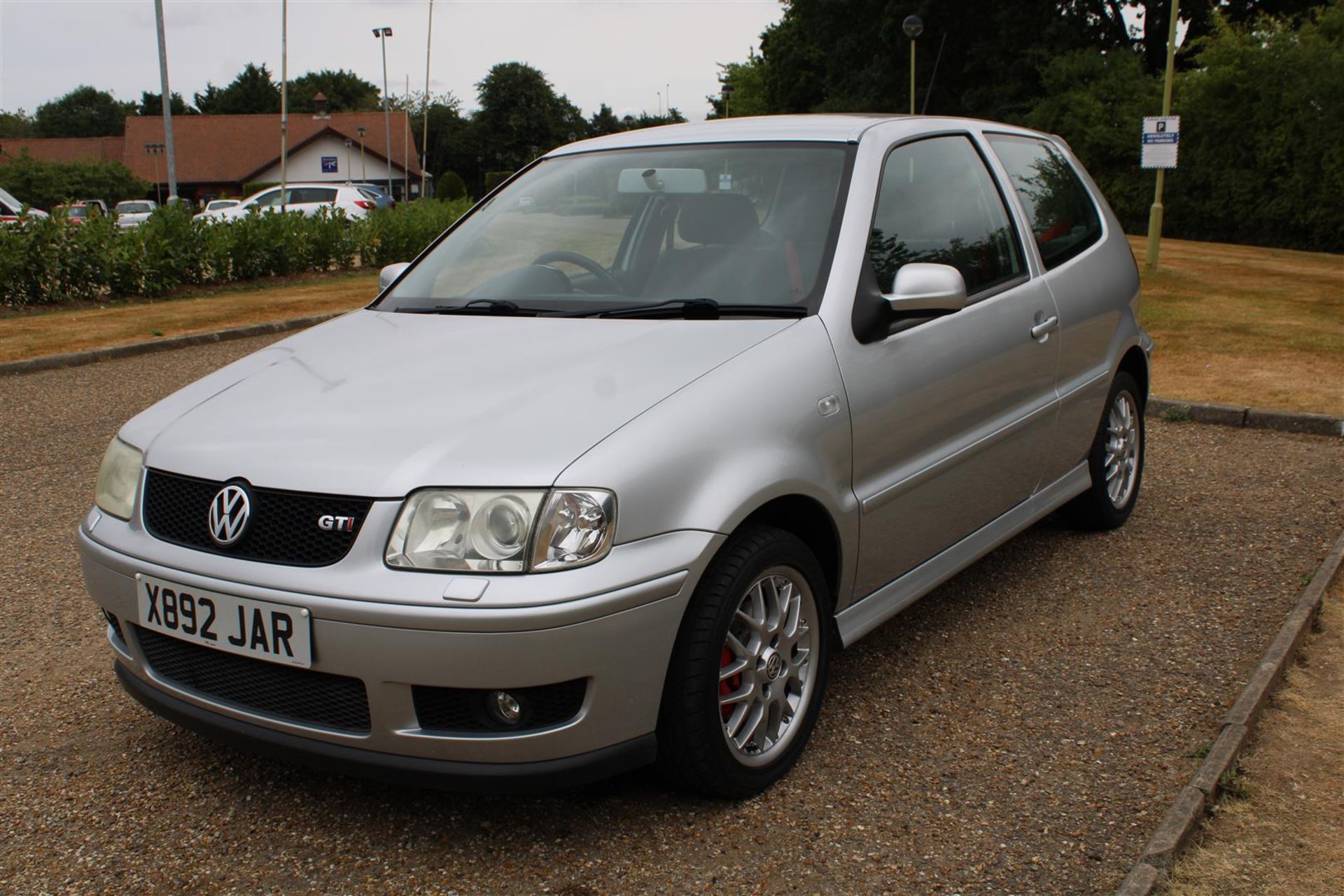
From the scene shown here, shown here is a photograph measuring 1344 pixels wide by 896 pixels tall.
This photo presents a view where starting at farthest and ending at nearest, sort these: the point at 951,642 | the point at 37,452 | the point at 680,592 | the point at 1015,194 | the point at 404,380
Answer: the point at 37,452 → the point at 1015,194 → the point at 951,642 → the point at 404,380 → the point at 680,592

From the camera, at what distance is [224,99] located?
11056 cm

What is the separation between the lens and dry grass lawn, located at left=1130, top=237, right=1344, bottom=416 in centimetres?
849

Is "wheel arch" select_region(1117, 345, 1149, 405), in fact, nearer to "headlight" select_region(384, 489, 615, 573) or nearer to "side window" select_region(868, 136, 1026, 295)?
"side window" select_region(868, 136, 1026, 295)

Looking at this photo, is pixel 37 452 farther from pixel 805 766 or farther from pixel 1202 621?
pixel 1202 621

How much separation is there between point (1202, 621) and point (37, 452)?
6.31 metres

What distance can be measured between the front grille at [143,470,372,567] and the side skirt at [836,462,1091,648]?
1465 millimetres

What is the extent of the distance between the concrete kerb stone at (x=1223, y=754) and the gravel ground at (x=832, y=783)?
0.33 ft

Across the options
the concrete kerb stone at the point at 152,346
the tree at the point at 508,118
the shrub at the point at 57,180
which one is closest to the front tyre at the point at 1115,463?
the concrete kerb stone at the point at 152,346

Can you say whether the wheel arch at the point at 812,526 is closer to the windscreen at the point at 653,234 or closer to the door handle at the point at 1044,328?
the windscreen at the point at 653,234

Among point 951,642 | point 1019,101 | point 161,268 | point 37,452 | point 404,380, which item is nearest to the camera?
point 404,380

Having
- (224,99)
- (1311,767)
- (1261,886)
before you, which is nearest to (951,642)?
(1311,767)

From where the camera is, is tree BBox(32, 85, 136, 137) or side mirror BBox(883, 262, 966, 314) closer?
side mirror BBox(883, 262, 966, 314)

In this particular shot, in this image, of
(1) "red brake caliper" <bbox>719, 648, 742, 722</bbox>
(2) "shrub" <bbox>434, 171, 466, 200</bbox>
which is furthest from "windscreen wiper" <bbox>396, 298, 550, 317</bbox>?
(2) "shrub" <bbox>434, 171, 466, 200</bbox>

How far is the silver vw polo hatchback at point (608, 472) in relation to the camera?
8.84 feet
